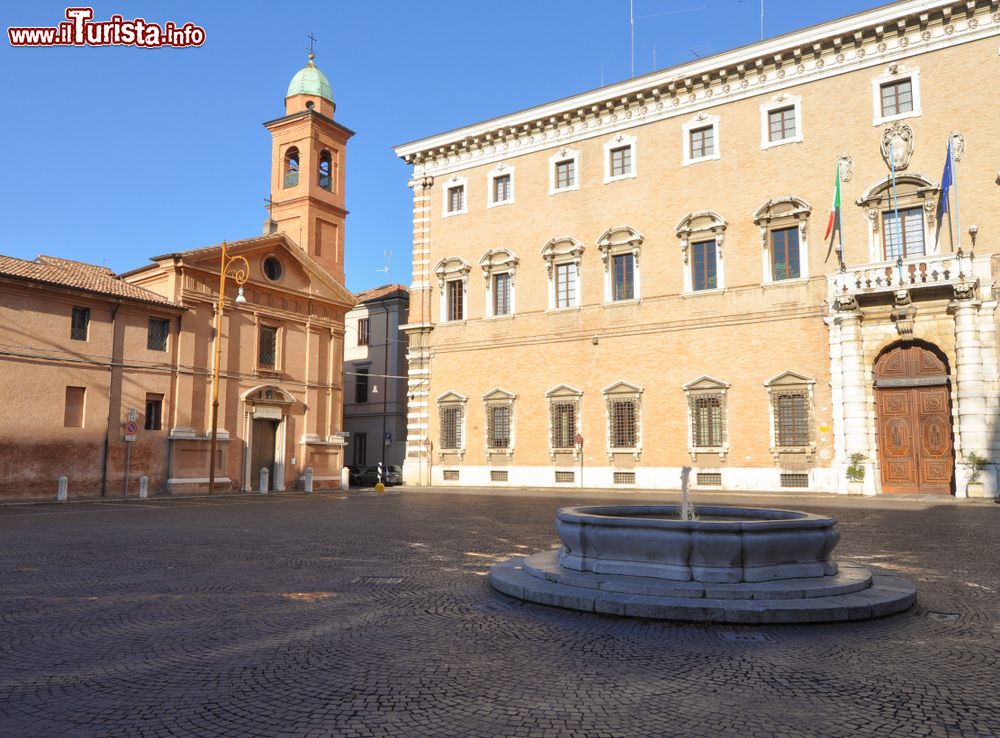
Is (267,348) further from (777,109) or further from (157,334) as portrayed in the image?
(777,109)

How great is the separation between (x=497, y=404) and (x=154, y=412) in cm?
1373

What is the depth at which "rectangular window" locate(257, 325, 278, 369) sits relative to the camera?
32750 mm

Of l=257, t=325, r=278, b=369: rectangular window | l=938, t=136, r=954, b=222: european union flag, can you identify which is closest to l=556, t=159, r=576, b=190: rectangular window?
l=938, t=136, r=954, b=222: european union flag

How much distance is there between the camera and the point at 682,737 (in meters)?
4.02

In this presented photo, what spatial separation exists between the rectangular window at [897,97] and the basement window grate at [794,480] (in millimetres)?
12462

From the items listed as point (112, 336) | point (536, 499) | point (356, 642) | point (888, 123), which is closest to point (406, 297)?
point (112, 336)

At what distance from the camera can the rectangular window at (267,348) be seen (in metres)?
32.8

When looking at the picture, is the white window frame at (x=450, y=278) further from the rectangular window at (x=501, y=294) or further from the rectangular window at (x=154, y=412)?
the rectangular window at (x=154, y=412)

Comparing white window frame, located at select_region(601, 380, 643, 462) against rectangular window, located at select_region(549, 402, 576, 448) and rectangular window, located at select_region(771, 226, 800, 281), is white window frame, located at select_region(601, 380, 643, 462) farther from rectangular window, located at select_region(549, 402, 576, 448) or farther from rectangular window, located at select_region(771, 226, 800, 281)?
rectangular window, located at select_region(771, 226, 800, 281)

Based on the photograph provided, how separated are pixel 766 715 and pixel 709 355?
81.2 ft

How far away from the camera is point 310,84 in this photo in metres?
40.1

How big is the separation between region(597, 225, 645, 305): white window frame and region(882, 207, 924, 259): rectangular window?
870 cm

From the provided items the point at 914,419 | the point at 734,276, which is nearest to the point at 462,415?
the point at 734,276

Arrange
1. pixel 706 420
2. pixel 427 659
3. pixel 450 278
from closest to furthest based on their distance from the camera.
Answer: pixel 427 659, pixel 706 420, pixel 450 278
